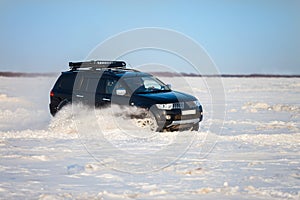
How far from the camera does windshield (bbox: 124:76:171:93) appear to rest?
11047 millimetres

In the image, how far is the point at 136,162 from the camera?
685 centimetres

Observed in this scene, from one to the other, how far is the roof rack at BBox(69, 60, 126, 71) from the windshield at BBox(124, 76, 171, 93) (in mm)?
1083

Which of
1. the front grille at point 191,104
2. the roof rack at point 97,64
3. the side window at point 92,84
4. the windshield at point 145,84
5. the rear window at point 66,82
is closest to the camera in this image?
the front grille at point 191,104

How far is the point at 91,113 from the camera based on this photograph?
11.1m

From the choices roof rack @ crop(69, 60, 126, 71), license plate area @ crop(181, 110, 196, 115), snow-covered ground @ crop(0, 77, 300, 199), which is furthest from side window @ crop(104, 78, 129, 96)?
license plate area @ crop(181, 110, 196, 115)

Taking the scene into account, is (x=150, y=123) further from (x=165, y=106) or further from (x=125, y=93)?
(x=125, y=93)

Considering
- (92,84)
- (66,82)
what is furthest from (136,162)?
(66,82)

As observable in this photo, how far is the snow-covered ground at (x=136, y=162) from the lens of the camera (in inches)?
197

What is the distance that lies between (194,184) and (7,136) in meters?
6.09

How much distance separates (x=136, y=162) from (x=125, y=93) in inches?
166

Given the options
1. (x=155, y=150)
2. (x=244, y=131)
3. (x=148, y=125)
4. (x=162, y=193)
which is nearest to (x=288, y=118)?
(x=244, y=131)

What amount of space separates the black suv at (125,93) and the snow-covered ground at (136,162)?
0.37 meters

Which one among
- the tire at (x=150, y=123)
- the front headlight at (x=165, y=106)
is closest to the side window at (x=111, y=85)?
the tire at (x=150, y=123)

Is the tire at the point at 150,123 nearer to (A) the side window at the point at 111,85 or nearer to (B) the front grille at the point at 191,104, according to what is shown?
(B) the front grille at the point at 191,104
